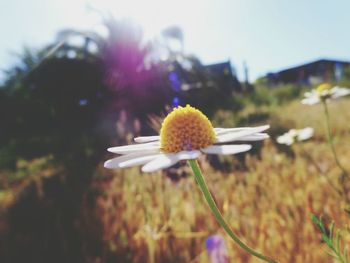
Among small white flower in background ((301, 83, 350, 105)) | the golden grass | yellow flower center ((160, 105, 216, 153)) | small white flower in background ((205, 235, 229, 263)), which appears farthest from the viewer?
small white flower in background ((301, 83, 350, 105))

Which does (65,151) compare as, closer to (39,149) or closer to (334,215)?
(39,149)

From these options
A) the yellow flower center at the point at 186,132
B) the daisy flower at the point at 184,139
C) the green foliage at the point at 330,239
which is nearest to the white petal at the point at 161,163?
the daisy flower at the point at 184,139

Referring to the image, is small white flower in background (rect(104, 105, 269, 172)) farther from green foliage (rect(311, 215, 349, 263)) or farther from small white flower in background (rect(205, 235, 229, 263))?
small white flower in background (rect(205, 235, 229, 263))

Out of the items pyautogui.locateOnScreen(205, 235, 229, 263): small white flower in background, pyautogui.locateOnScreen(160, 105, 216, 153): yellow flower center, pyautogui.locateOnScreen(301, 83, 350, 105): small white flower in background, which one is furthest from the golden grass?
pyautogui.locateOnScreen(160, 105, 216, 153): yellow flower center

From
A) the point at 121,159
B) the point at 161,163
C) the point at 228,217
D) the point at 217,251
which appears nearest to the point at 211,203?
the point at 161,163

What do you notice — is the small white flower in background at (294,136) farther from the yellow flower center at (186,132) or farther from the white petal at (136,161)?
the white petal at (136,161)

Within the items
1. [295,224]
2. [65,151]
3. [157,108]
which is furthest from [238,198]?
[157,108]

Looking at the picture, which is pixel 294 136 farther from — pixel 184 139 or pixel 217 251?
pixel 184 139

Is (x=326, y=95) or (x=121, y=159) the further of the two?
(x=326, y=95)
